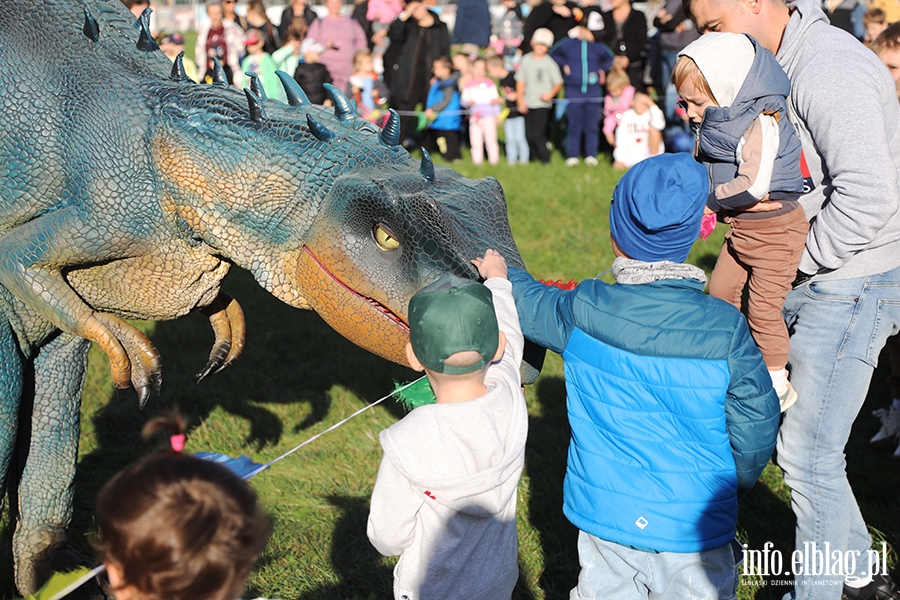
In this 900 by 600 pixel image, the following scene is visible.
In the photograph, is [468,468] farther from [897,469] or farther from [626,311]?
[897,469]

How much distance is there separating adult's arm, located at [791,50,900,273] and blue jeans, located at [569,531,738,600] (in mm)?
1015

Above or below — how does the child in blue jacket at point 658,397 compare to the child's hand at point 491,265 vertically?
below

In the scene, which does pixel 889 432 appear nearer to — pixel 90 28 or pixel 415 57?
pixel 90 28

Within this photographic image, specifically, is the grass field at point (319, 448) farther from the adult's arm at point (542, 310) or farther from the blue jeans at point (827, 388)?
the adult's arm at point (542, 310)

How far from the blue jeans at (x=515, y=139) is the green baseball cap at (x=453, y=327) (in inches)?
398

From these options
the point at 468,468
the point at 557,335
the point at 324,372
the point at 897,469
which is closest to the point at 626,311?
the point at 557,335

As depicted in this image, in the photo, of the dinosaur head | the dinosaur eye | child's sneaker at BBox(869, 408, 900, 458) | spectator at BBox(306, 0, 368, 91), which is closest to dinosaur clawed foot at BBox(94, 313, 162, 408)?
the dinosaur head

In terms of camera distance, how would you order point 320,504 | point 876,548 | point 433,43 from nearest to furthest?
1. point 876,548
2. point 320,504
3. point 433,43

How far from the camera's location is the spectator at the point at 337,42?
1293 centimetres

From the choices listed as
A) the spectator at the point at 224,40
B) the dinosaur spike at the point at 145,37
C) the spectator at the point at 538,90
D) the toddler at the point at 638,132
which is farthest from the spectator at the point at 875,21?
the spectator at the point at 224,40

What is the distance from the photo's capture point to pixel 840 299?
309cm

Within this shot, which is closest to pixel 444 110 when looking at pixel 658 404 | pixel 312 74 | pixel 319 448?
pixel 312 74

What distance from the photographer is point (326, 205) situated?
2766 mm

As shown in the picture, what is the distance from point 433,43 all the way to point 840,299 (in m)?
10.4
